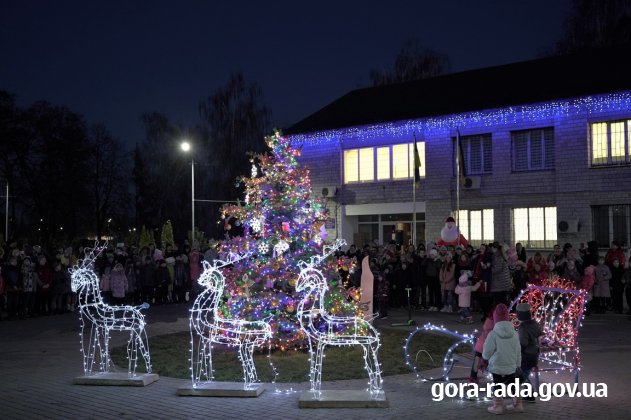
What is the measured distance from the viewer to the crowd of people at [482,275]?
18516 mm

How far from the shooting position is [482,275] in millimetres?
18516

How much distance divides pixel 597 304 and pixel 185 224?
1427 inches

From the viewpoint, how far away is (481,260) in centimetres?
1873

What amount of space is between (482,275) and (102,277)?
1153cm

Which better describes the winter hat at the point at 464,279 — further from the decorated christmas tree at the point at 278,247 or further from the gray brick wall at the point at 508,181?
the gray brick wall at the point at 508,181

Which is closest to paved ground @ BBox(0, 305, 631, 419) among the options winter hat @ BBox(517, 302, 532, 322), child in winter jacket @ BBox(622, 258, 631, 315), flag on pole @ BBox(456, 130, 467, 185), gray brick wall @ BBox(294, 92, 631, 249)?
winter hat @ BBox(517, 302, 532, 322)

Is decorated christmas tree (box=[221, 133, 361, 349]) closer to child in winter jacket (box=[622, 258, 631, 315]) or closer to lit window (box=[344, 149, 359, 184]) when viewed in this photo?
child in winter jacket (box=[622, 258, 631, 315])

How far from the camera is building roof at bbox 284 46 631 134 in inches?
1094

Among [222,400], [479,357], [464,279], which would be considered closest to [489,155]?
[464,279]

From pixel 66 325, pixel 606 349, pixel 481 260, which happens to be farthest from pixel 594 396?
pixel 66 325

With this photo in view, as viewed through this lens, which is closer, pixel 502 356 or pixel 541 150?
pixel 502 356

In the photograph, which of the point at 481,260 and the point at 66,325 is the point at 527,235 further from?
the point at 66,325

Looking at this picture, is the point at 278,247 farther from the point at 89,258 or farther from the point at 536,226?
the point at 536,226

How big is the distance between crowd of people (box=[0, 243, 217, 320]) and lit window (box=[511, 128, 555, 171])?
13.1m
